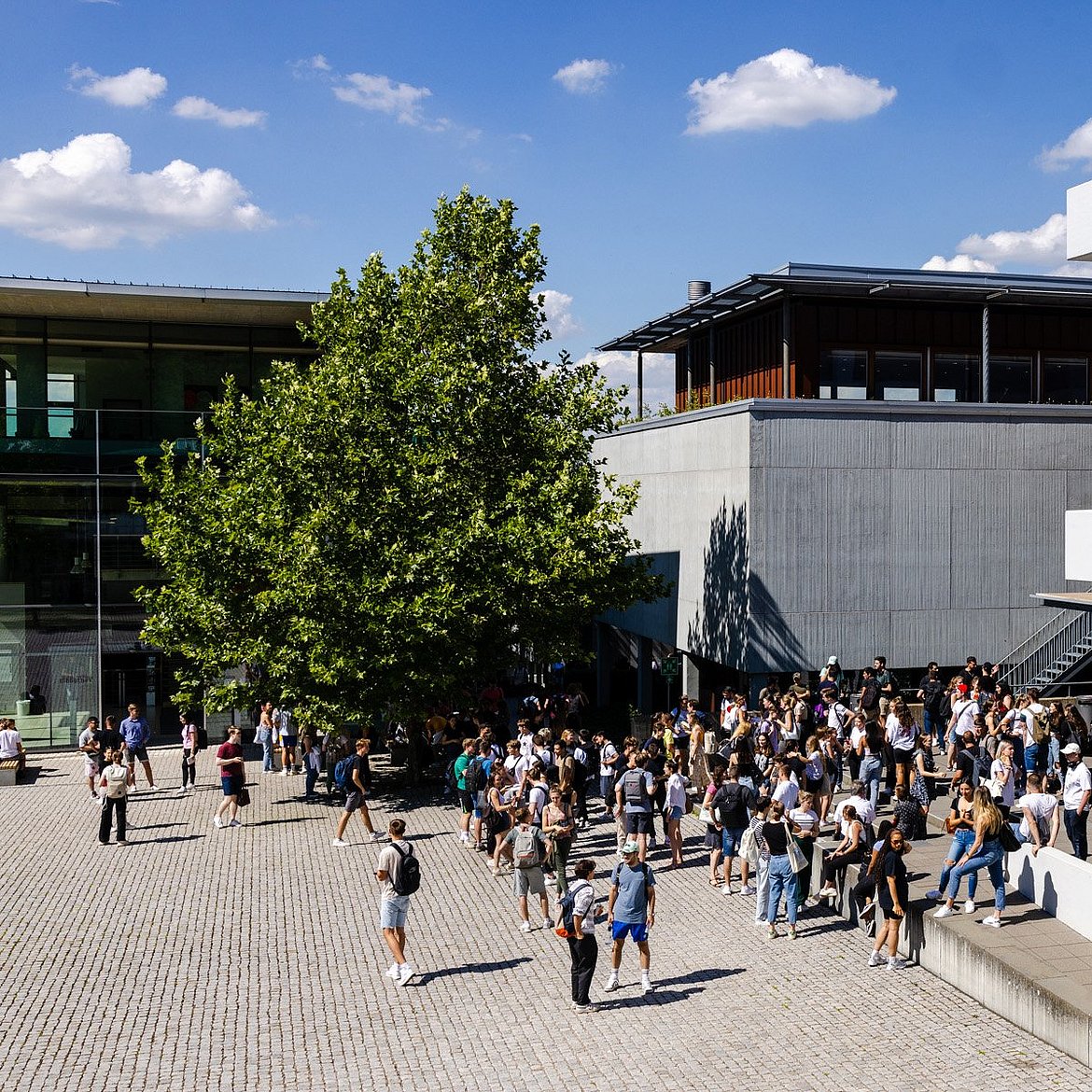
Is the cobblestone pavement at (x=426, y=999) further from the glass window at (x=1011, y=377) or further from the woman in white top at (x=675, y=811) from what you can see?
the glass window at (x=1011, y=377)

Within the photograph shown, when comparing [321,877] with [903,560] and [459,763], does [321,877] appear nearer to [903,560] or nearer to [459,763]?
[459,763]

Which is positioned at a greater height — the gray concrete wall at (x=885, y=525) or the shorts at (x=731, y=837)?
the gray concrete wall at (x=885, y=525)

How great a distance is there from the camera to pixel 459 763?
20.1 m

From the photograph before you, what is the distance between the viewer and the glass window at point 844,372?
1179 inches

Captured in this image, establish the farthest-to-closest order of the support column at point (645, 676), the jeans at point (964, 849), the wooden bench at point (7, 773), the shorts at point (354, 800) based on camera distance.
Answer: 1. the support column at point (645, 676)
2. the wooden bench at point (7, 773)
3. the shorts at point (354, 800)
4. the jeans at point (964, 849)

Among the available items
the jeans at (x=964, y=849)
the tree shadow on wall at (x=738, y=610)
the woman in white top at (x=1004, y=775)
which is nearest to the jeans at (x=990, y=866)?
the jeans at (x=964, y=849)

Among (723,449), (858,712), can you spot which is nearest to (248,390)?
(723,449)

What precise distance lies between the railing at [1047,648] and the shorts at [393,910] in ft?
59.3

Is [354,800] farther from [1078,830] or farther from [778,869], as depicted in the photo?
Result: [1078,830]

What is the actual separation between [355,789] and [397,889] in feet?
20.6

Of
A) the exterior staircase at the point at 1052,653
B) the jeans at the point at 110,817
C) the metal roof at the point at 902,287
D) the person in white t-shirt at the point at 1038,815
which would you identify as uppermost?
the metal roof at the point at 902,287

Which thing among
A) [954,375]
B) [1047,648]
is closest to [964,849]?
[1047,648]

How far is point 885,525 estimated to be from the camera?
26.8 metres

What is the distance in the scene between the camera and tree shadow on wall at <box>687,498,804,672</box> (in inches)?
1034
